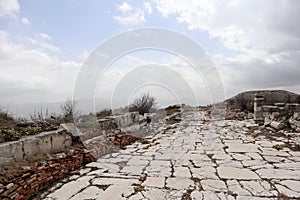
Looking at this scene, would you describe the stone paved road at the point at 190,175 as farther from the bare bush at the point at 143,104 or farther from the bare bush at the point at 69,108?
the bare bush at the point at 143,104

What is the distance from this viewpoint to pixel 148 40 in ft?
22.0

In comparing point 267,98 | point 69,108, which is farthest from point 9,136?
point 267,98

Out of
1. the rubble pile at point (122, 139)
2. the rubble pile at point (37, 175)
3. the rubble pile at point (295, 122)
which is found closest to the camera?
the rubble pile at point (37, 175)

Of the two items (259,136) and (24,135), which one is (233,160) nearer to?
(259,136)

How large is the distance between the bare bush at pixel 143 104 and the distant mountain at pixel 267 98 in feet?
20.5

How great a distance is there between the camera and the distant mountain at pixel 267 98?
42.2 ft

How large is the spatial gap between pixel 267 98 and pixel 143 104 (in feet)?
23.4

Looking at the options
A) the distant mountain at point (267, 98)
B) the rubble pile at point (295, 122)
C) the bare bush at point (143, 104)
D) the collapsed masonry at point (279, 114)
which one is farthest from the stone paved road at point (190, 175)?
the distant mountain at point (267, 98)

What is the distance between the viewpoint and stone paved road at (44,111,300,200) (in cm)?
303

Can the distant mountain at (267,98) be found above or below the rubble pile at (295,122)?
above

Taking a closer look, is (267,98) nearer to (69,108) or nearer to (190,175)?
(69,108)

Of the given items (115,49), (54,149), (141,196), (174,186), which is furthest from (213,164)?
(115,49)

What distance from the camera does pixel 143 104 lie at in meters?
11.5

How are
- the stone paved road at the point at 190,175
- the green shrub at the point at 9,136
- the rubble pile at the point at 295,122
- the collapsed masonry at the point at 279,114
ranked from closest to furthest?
the stone paved road at the point at 190,175 → the green shrub at the point at 9,136 → the rubble pile at the point at 295,122 → the collapsed masonry at the point at 279,114
